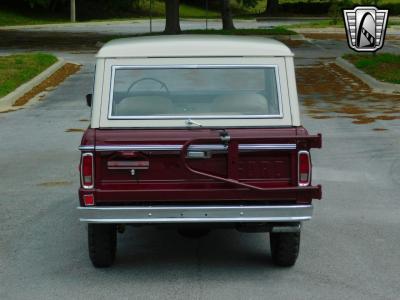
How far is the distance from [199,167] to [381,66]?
18349mm

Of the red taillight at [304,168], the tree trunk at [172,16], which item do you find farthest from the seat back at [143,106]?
the tree trunk at [172,16]

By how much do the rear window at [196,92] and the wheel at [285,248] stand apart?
96 centimetres

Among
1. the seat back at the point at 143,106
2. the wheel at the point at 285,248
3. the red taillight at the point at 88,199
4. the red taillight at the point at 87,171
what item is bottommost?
the wheel at the point at 285,248

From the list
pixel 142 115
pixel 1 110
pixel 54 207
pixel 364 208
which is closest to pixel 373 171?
pixel 364 208

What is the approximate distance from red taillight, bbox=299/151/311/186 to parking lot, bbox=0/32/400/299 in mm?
770

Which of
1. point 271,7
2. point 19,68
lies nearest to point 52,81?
point 19,68

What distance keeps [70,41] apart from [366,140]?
28.0m

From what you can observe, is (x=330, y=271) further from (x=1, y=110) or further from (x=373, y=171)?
(x=1, y=110)

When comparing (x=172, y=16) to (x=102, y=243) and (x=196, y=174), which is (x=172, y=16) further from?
(x=196, y=174)

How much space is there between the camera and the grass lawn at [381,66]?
846 inches

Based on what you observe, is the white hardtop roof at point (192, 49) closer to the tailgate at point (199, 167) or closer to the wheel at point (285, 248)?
the tailgate at point (199, 167)

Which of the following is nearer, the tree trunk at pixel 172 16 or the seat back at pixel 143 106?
the seat back at pixel 143 106

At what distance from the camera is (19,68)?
2384cm

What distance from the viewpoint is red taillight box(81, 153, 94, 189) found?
20.0ft
